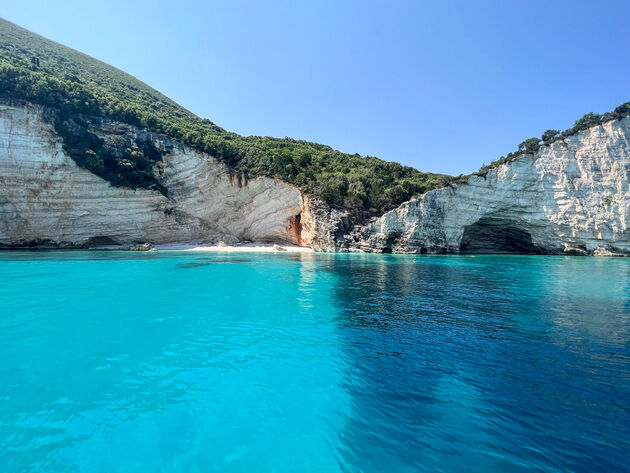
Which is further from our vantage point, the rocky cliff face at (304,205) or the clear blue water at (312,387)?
the rocky cliff face at (304,205)

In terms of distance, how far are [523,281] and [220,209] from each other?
3611 centimetres

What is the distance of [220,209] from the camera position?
139 feet

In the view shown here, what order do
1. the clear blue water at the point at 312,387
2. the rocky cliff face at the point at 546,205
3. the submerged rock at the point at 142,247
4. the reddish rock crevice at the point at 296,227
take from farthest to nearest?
the reddish rock crevice at the point at 296,227, the rocky cliff face at the point at 546,205, the submerged rock at the point at 142,247, the clear blue water at the point at 312,387

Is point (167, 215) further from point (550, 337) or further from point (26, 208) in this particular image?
point (550, 337)

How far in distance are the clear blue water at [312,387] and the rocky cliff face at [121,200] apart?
98.2 feet

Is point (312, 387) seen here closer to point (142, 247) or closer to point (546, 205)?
point (142, 247)

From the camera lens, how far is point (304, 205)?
42.5 m

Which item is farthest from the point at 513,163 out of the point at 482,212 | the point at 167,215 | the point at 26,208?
the point at 26,208

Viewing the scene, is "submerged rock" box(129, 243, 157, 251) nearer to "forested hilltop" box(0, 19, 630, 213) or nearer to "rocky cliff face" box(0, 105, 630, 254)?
"rocky cliff face" box(0, 105, 630, 254)

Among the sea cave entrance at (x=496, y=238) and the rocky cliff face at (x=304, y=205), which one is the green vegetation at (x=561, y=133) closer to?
the rocky cliff face at (x=304, y=205)

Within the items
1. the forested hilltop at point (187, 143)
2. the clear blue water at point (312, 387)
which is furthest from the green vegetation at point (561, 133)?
the clear blue water at point (312, 387)

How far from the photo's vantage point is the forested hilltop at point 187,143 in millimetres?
34406

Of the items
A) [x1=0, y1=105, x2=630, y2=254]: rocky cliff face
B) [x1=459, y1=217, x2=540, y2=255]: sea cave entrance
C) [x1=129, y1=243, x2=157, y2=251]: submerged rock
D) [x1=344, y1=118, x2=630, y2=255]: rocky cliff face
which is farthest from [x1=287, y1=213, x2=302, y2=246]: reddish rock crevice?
[x1=459, y1=217, x2=540, y2=255]: sea cave entrance

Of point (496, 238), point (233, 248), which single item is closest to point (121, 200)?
point (233, 248)
